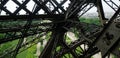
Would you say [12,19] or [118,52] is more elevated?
[12,19]

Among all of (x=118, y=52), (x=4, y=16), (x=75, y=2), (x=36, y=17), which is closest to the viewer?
(x=118, y=52)

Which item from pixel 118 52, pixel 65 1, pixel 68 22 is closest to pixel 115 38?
pixel 118 52

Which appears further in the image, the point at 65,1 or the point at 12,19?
the point at 65,1

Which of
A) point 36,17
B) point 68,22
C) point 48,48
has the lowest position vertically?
point 48,48

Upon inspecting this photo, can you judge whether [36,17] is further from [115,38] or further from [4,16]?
[115,38]

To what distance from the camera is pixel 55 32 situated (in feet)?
22.0

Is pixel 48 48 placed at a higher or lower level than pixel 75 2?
lower

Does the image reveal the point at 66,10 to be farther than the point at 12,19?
Yes

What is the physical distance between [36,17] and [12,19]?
2.50ft

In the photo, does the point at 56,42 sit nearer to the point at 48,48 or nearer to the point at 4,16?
the point at 48,48

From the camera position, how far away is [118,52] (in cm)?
326

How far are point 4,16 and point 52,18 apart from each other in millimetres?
1700

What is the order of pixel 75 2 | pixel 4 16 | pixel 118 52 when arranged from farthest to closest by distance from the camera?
pixel 75 2 < pixel 4 16 < pixel 118 52

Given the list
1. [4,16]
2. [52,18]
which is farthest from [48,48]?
[4,16]
